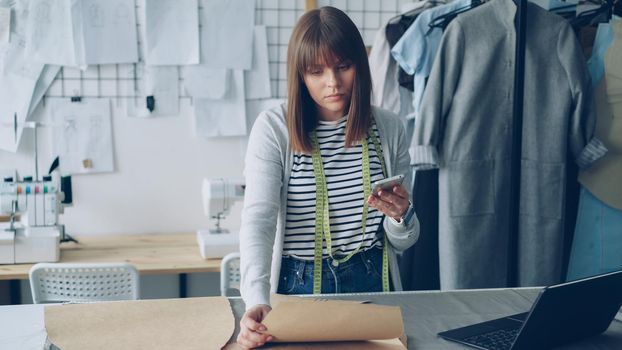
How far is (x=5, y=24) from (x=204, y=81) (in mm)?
862

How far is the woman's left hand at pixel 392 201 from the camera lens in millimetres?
1466

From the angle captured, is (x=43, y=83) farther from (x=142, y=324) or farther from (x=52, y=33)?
(x=142, y=324)

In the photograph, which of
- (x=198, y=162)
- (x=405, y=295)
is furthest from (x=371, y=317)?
(x=198, y=162)

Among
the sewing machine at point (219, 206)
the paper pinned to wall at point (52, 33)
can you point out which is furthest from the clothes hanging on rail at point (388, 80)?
the paper pinned to wall at point (52, 33)

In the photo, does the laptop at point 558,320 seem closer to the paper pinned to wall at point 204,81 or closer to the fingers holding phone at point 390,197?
the fingers holding phone at point 390,197

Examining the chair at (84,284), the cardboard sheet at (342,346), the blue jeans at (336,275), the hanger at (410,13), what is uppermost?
the hanger at (410,13)

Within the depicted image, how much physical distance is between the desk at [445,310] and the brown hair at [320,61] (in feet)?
1.25

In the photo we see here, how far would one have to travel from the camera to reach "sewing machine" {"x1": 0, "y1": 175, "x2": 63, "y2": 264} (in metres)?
2.74

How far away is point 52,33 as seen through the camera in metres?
3.14

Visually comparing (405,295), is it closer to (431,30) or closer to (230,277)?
(230,277)

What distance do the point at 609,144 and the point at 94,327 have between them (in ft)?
6.62

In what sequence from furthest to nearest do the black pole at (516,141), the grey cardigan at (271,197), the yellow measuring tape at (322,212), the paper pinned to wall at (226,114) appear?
1. the paper pinned to wall at (226,114)
2. the black pole at (516,141)
3. the yellow measuring tape at (322,212)
4. the grey cardigan at (271,197)

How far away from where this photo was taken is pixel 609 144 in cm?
266

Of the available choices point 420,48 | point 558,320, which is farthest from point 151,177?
point 558,320
